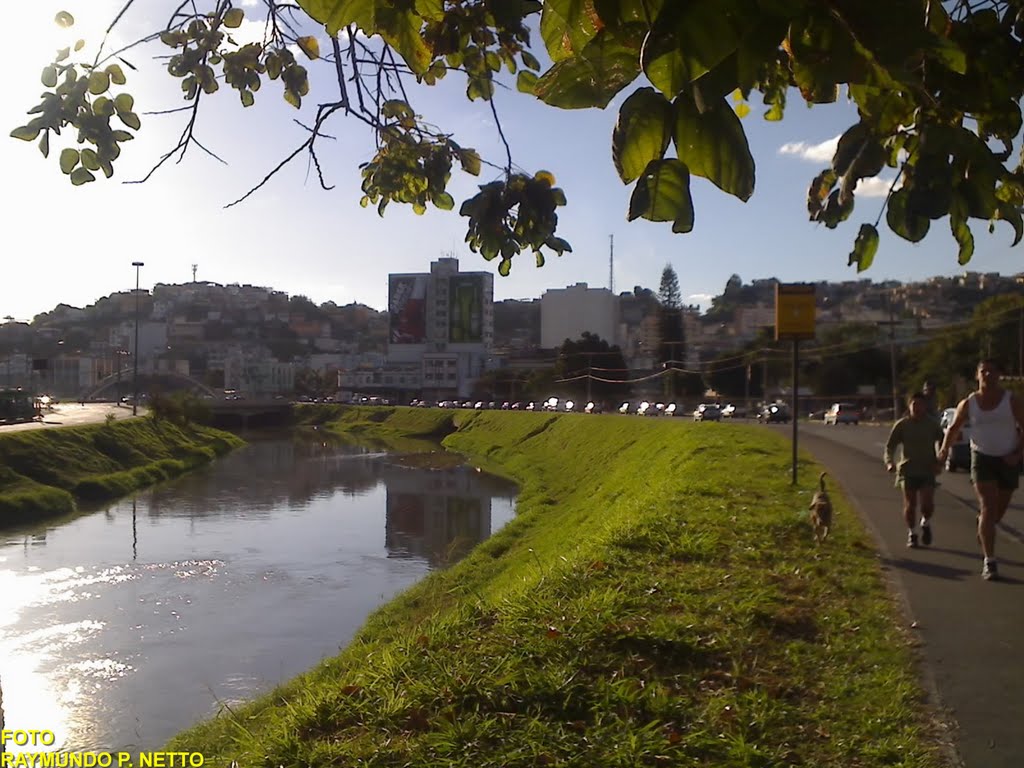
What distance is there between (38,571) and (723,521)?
13239 millimetres

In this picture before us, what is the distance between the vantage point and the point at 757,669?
14.4 ft

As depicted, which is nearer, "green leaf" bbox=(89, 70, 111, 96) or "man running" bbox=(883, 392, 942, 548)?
"green leaf" bbox=(89, 70, 111, 96)

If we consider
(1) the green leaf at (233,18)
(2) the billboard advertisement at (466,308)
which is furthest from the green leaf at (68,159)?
(2) the billboard advertisement at (466,308)

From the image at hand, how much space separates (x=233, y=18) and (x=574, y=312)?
6257 centimetres

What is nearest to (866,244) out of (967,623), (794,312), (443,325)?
(967,623)

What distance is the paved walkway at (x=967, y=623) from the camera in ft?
11.9

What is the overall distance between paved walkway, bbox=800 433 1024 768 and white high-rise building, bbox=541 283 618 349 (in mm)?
56148

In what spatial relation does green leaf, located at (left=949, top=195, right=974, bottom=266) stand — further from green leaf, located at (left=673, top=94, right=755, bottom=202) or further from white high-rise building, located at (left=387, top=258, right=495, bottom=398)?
white high-rise building, located at (left=387, top=258, right=495, bottom=398)

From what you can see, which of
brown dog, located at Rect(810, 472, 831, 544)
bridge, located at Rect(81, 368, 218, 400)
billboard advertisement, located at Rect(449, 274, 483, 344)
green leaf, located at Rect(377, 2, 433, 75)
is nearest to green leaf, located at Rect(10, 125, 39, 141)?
green leaf, located at Rect(377, 2, 433, 75)

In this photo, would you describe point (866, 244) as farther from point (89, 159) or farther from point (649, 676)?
point (89, 159)

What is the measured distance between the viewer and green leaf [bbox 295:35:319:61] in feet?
14.0

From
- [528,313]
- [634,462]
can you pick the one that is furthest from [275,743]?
[528,313]

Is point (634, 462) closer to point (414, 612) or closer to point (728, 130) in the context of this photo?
point (414, 612)

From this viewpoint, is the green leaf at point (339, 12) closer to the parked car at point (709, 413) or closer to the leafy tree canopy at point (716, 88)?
the leafy tree canopy at point (716, 88)
